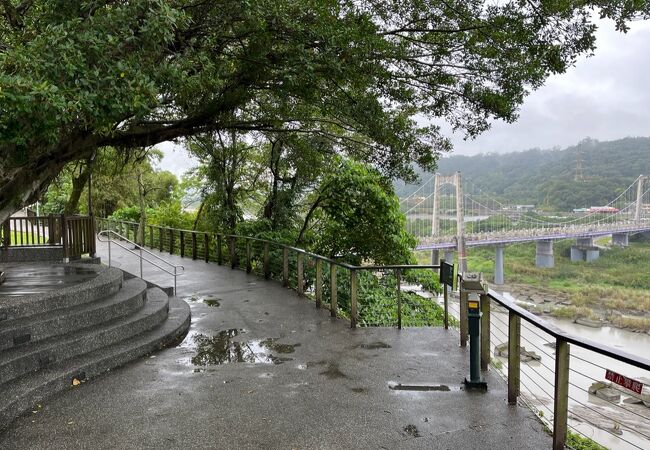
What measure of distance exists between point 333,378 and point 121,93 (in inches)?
126

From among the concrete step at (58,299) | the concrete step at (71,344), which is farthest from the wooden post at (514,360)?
the concrete step at (58,299)

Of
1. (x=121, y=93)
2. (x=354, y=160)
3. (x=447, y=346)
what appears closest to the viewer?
(x=121, y=93)

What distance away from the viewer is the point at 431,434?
3.37 metres

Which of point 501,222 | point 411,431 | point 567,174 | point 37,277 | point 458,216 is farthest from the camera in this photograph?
point 567,174

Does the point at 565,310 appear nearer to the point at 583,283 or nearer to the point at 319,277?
the point at 583,283

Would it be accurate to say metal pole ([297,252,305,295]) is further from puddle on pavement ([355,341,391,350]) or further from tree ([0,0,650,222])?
puddle on pavement ([355,341,391,350])

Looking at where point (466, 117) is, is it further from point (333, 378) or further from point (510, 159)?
point (510, 159)

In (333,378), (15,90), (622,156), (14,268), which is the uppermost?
(622,156)

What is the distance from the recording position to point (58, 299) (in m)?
5.05

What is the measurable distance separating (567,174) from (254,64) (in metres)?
66.0

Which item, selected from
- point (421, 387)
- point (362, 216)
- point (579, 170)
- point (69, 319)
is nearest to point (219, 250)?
point (362, 216)

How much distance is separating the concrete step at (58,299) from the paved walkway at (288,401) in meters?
1.05

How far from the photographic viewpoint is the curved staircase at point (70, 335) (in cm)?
402

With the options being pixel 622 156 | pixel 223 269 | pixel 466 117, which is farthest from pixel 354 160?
pixel 622 156
